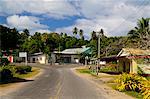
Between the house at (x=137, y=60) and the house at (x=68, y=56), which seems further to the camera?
the house at (x=68, y=56)

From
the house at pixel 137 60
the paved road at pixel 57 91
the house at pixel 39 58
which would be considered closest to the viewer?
the paved road at pixel 57 91

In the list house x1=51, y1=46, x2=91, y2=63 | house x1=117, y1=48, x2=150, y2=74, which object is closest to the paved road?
house x1=117, y1=48, x2=150, y2=74

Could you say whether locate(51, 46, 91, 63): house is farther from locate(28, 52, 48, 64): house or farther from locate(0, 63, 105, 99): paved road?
locate(0, 63, 105, 99): paved road

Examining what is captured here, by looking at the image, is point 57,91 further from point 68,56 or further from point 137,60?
point 68,56

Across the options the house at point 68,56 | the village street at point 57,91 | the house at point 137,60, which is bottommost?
the village street at point 57,91

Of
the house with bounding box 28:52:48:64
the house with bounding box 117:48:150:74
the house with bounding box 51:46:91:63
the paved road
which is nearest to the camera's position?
the paved road

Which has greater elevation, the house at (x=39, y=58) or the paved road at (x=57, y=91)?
the house at (x=39, y=58)

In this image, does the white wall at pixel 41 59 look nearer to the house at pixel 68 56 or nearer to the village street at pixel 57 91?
the house at pixel 68 56

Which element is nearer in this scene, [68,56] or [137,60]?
[137,60]

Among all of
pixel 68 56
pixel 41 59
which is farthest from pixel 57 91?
pixel 68 56

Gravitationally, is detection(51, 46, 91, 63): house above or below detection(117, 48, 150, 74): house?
above

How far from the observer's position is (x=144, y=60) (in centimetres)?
5034

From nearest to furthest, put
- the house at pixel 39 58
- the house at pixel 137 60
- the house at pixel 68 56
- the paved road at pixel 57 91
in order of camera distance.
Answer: the paved road at pixel 57 91
the house at pixel 137 60
the house at pixel 39 58
the house at pixel 68 56

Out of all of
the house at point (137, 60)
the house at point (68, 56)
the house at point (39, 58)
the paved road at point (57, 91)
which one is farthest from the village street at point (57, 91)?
the house at point (68, 56)
